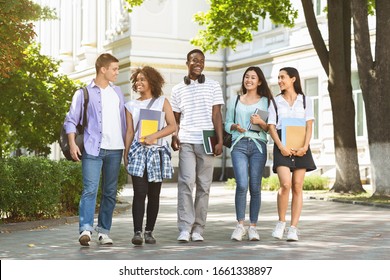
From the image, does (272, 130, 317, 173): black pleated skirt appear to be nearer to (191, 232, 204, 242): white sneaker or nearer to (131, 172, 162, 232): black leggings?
(191, 232, 204, 242): white sneaker

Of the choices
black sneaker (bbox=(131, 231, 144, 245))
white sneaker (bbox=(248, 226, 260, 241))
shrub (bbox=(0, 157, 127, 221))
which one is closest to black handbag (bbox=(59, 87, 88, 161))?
black sneaker (bbox=(131, 231, 144, 245))

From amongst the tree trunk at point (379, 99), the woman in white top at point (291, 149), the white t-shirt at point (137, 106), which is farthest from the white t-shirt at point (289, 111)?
the tree trunk at point (379, 99)

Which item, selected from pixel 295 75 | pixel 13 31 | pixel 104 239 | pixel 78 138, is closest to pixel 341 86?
pixel 13 31

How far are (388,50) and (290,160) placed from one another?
343 inches

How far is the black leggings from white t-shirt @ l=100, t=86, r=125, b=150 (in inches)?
17.2

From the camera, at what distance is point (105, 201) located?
31.1 ft

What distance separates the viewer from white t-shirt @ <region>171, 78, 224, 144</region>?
9.62 metres

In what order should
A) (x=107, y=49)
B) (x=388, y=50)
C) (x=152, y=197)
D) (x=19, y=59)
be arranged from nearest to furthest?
(x=152, y=197)
(x=19, y=59)
(x=388, y=50)
(x=107, y=49)

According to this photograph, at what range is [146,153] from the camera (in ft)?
30.8

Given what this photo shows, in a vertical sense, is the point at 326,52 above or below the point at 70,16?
below

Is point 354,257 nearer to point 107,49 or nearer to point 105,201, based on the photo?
point 105,201

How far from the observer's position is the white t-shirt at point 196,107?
9617mm

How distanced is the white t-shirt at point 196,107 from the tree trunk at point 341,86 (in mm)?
10255
